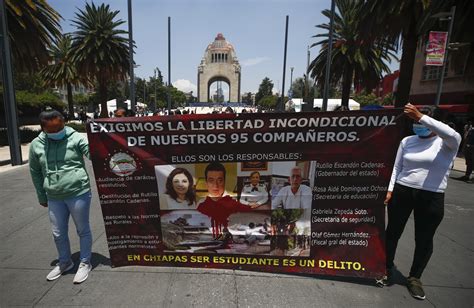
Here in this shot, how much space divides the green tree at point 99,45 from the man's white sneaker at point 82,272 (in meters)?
23.0

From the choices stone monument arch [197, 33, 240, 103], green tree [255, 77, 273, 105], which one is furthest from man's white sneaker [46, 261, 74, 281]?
green tree [255, 77, 273, 105]

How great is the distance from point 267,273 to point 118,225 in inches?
69.2

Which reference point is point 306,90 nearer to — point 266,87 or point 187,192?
point 187,192

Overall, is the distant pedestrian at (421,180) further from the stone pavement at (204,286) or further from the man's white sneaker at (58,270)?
the man's white sneaker at (58,270)

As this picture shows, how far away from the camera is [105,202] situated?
3.43m

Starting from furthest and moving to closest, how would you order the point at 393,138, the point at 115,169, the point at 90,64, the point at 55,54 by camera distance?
the point at 55,54 < the point at 90,64 < the point at 115,169 < the point at 393,138

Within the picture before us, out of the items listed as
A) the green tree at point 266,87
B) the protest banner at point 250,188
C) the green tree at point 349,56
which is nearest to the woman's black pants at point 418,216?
the protest banner at point 250,188

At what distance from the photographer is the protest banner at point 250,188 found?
3.20 metres

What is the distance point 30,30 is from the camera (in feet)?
46.3

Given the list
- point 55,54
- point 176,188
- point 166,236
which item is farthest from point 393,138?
point 55,54

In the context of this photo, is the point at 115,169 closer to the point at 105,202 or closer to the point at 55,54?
the point at 105,202

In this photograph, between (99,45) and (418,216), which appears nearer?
(418,216)

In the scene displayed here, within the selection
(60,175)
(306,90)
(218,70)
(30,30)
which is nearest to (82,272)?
(60,175)

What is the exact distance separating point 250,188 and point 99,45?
2424 centimetres
